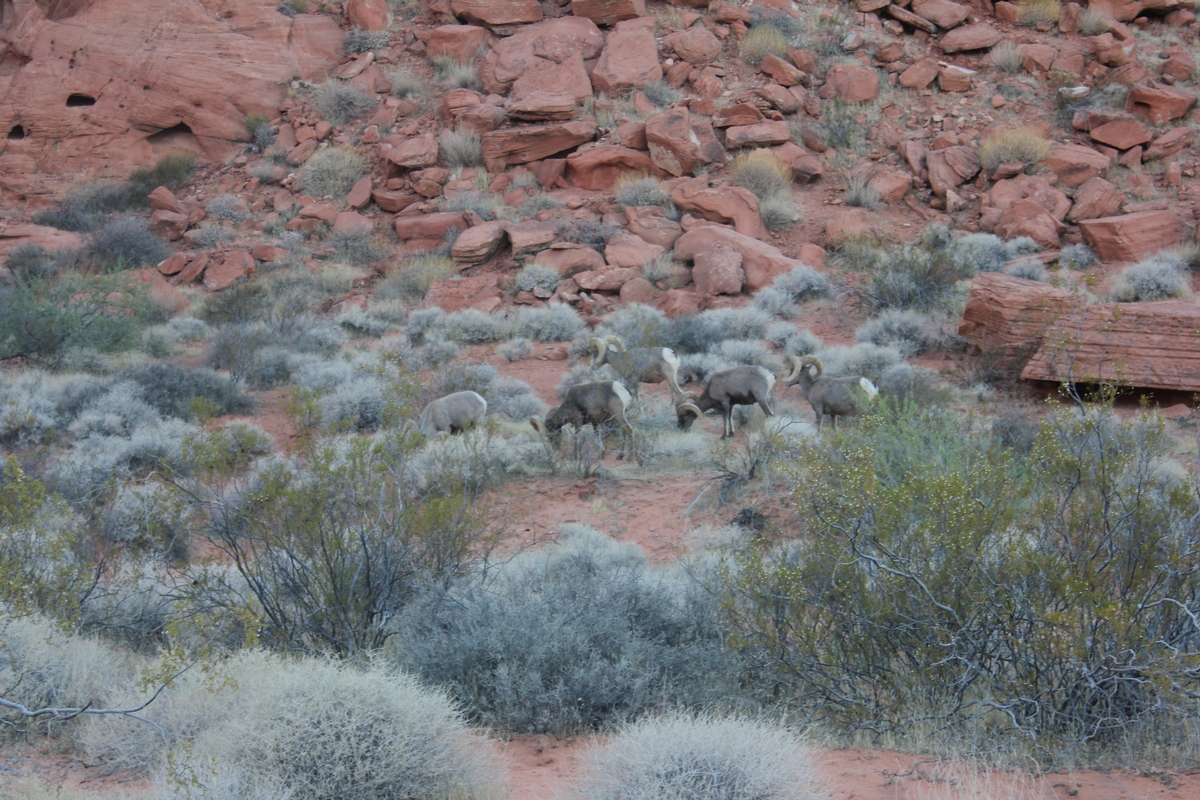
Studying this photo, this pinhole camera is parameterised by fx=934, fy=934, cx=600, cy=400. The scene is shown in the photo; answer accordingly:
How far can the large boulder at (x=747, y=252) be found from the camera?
1852cm

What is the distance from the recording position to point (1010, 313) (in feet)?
→ 43.2

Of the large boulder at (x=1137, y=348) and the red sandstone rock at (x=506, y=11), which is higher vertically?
the red sandstone rock at (x=506, y=11)

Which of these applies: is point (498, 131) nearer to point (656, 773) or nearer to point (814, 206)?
point (814, 206)

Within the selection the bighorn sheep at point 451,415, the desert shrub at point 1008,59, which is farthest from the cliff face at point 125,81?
the bighorn sheep at point 451,415

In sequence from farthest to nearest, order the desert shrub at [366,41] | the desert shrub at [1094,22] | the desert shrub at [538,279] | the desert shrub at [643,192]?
1. the desert shrub at [366,41]
2. the desert shrub at [1094,22]
3. the desert shrub at [643,192]
4. the desert shrub at [538,279]

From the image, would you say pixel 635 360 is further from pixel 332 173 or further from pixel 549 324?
pixel 332 173

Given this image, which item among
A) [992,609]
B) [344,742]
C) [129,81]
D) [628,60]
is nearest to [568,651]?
[344,742]

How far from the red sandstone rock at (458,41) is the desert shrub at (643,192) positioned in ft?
25.6

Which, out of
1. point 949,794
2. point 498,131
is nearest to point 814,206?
point 498,131

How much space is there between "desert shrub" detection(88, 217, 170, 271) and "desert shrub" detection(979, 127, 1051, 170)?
64.2ft

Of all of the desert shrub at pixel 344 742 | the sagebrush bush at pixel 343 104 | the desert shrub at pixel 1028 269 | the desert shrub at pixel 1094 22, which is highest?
the desert shrub at pixel 1094 22

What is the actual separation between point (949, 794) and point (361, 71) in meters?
26.7

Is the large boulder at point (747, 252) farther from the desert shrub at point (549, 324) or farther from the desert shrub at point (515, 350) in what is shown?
the desert shrub at point (515, 350)

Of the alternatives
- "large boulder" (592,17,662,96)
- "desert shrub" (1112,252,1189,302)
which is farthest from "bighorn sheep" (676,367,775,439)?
"large boulder" (592,17,662,96)
